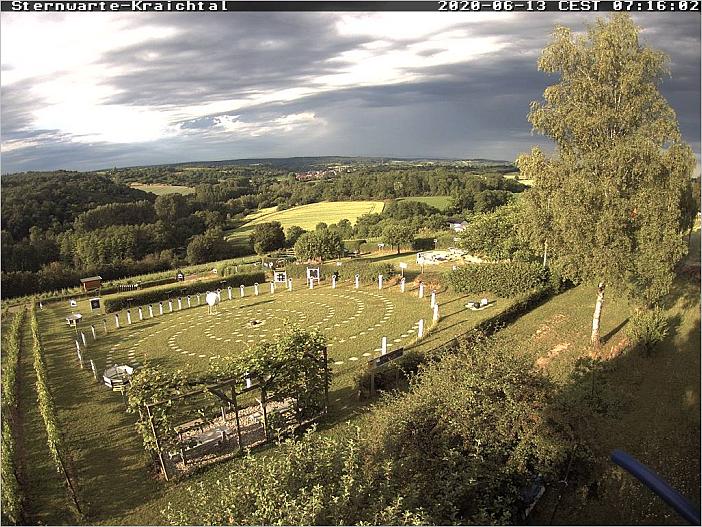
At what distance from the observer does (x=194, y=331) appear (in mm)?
16859

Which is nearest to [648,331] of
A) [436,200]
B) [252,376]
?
[252,376]

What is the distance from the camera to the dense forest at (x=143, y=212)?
1494 centimetres

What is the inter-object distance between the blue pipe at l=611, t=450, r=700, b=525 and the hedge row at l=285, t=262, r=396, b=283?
18.9 metres

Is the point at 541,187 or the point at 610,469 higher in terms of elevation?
the point at 541,187

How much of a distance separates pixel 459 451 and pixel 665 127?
10.6 meters

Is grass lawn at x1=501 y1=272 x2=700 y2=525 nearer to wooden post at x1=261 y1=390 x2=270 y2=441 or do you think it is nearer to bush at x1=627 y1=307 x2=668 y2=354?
bush at x1=627 y1=307 x2=668 y2=354

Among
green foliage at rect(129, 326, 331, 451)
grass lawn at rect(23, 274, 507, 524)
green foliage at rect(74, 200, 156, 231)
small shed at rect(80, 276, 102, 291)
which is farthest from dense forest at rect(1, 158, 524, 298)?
green foliage at rect(129, 326, 331, 451)

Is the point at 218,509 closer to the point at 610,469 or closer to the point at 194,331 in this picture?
the point at 610,469

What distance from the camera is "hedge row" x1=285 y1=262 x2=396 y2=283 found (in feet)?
76.1

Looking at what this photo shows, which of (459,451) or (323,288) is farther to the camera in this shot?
(323,288)

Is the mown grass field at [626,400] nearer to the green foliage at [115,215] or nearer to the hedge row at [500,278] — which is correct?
the hedge row at [500,278]

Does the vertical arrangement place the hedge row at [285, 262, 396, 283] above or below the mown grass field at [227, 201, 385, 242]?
below

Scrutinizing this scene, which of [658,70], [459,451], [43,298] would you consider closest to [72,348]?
[43,298]

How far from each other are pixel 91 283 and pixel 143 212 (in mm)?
8386
